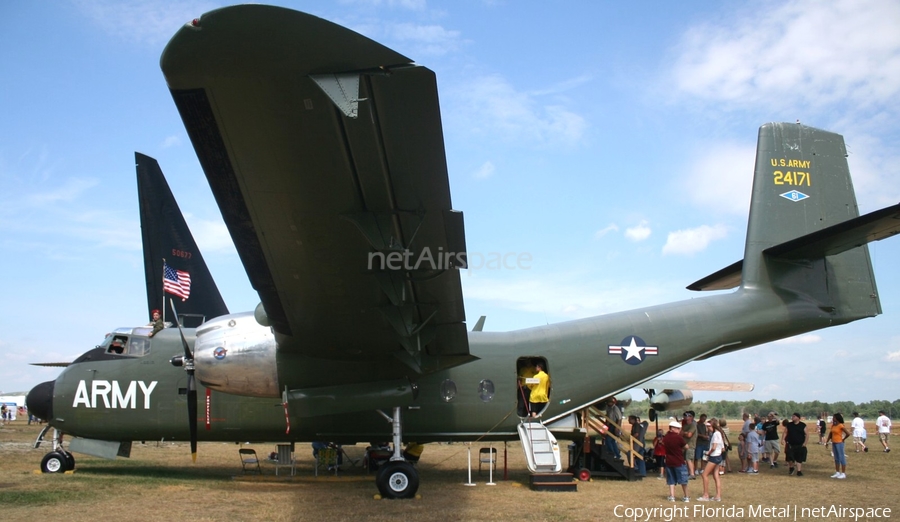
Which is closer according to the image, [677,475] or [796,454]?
[677,475]

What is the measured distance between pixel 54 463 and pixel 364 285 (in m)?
8.34

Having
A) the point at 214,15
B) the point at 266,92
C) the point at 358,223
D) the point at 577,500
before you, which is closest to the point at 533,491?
the point at 577,500

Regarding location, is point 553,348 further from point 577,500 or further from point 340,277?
point 340,277

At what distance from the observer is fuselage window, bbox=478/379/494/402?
12.9 meters

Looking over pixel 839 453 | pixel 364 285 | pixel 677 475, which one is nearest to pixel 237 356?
pixel 364 285

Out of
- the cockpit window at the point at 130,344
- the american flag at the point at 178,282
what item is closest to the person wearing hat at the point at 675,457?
the cockpit window at the point at 130,344

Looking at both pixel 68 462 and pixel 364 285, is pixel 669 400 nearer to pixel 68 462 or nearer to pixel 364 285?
pixel 364 285

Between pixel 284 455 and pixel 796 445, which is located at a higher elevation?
pixel 284 455

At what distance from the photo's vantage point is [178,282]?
2041 centimetres

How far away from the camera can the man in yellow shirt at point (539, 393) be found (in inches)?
499

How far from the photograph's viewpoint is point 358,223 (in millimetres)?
6992

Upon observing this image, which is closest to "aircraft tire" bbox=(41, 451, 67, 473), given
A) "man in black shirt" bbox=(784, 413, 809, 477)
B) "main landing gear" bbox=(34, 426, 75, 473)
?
"main landing gear" bbox=(34, 426, 75, 473)

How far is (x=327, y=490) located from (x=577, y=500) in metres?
4.34

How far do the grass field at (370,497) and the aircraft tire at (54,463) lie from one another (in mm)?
265
